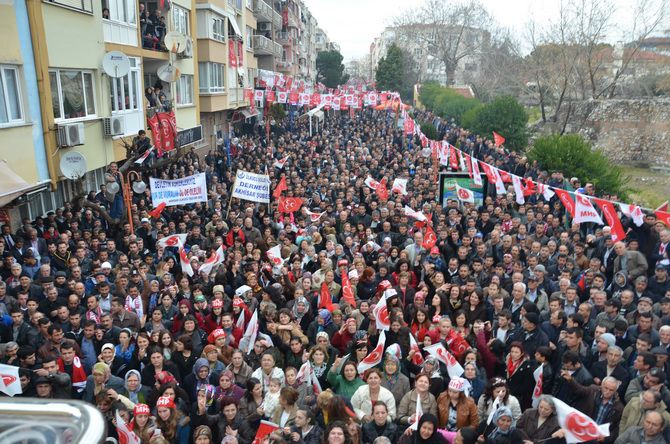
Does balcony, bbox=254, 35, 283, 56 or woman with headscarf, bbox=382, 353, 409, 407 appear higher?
balcony, bbox=254, 35, 283, 56

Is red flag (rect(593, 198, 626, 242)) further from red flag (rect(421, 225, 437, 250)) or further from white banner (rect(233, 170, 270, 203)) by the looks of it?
white banner (rect(233, 170, 270, 203))

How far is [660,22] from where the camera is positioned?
96.4 feet

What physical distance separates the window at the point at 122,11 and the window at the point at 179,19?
13.1 ft

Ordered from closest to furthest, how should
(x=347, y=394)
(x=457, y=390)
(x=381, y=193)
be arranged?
1. (x=457, y=390)
2. (x=347, y=394)
3. (x=381, y=193)

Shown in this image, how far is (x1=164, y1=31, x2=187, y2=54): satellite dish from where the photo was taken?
1842 cm

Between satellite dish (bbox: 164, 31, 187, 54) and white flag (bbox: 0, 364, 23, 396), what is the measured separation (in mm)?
14831

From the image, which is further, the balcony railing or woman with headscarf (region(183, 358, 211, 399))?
the balcony railing

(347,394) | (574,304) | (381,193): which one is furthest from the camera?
(381,193)

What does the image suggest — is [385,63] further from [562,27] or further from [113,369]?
[113,369]

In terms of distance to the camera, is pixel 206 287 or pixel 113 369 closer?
pixel 113 369

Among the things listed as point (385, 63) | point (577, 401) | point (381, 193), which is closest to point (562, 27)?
point (381, 193)

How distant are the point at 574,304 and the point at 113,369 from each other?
6275 mm

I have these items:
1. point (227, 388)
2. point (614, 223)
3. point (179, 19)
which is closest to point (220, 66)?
point (179, 19)

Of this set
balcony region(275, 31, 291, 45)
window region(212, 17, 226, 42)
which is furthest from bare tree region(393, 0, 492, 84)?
window region(212, 17, 226, 42)
